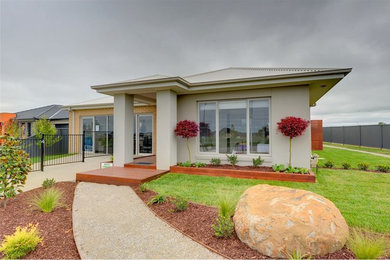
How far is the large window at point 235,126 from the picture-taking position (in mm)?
7176

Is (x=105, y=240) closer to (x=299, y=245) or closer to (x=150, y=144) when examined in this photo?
(x=299, y=245)

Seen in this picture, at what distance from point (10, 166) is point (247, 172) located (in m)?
6.02

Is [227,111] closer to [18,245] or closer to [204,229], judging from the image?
[204,229]

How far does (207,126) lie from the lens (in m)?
7.88

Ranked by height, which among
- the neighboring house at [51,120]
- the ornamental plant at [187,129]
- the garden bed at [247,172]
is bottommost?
the garden bed at [247,172]

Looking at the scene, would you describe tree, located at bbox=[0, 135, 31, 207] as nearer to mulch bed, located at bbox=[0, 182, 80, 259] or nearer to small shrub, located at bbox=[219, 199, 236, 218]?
mulch bed, located at bbox=[0, 182, 80, 259]

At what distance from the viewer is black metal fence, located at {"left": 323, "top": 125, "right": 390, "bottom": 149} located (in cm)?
1481

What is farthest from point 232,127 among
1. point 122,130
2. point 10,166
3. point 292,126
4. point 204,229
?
point 10,166

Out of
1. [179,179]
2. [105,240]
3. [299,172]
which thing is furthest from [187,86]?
[105,240]

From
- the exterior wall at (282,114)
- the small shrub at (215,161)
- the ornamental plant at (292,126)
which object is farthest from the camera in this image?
the small shrub at (215,161)

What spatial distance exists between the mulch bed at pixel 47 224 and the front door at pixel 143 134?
20.6 ft

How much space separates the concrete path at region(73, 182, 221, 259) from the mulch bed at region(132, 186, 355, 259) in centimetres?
13

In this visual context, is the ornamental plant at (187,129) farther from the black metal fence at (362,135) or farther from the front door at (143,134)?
the black metal fence at (362,135)

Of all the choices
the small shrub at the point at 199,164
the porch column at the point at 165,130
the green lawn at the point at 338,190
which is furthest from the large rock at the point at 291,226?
the porch column at the point at 165,130
